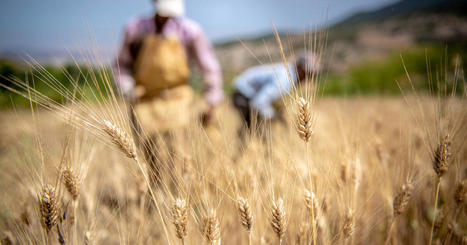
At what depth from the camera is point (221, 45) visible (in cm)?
3916

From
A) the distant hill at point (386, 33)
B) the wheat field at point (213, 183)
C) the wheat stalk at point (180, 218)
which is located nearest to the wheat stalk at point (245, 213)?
the wheat field at point (213, 183)

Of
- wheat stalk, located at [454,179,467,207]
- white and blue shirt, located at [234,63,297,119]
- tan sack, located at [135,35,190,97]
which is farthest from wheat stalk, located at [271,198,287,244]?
white and blue shirt, located at [234,63,297,119]

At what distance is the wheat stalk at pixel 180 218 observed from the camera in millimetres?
522

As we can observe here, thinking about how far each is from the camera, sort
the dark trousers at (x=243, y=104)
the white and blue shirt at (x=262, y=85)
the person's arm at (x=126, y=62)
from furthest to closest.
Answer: the dark trousers at (x=243, y=104)
the white and blue shirt at (x=262, y=85)
the person's arm at (x=126, y=62)

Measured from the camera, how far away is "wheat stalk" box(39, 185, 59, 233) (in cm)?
54

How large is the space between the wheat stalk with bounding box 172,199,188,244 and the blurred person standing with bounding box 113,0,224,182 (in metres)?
0.78

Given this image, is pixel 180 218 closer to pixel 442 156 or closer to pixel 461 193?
pixel 442 156

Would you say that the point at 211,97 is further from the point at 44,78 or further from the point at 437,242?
the point at 437,242

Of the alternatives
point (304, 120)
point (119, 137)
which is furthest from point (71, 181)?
point (304, 120)

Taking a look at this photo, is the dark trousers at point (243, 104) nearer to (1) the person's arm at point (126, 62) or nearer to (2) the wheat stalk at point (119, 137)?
(1) the person's arm at point (126, 62)

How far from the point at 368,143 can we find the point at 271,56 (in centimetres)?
84

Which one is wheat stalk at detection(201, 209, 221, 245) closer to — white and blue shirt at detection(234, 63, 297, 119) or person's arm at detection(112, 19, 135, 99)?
person's arm at detection(112, 19, 135, 99)

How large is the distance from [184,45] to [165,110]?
1.75 feet

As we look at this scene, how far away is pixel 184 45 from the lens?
60.0 inches
